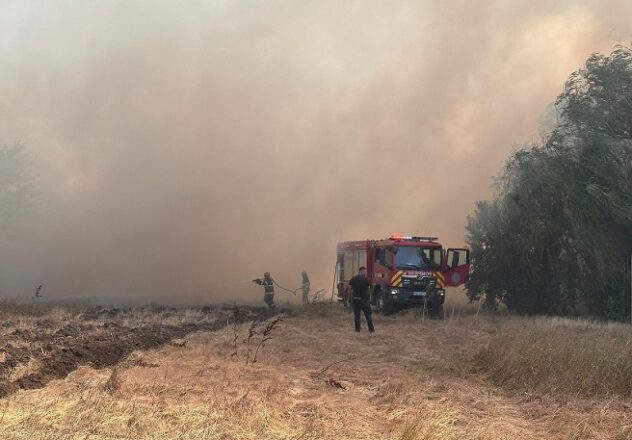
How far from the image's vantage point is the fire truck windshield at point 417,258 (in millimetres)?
19078

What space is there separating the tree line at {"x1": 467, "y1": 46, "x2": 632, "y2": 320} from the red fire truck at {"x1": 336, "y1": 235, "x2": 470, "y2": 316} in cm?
395

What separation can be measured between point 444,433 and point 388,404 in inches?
53.1

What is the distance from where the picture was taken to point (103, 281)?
2859 centimetres

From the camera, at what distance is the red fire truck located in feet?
A: 62.1

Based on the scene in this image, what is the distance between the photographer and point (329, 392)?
296 inches

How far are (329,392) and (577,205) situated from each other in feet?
50.4

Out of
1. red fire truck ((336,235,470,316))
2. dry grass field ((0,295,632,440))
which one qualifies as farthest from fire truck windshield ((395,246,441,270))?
dry grass field ((0,295,632,440))

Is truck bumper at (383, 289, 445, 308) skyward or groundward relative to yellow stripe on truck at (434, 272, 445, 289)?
groundward

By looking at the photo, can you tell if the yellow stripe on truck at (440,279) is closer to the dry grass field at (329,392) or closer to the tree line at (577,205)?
the tree line at (577,205)

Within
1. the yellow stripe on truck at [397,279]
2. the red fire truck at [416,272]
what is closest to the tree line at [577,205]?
the red fire truck at [416,272]

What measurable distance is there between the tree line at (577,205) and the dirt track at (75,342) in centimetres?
1149

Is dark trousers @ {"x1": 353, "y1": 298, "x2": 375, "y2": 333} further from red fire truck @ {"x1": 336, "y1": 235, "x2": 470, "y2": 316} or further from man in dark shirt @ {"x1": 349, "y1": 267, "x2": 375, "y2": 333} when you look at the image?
red fire truck @ {"x1": 336, "y1": 235, "x2": 470, "y2": 316}

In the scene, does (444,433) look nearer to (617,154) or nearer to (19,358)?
(19,358)

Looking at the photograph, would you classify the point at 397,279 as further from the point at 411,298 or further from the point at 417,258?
the point at 417,258
